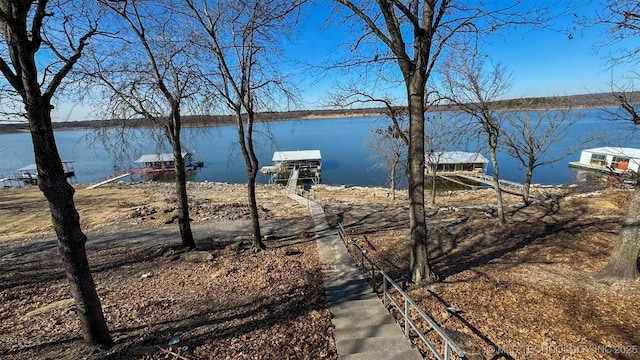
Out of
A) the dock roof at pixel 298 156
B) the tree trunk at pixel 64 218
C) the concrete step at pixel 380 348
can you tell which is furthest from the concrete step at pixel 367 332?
the dock roof at pixel 298 156

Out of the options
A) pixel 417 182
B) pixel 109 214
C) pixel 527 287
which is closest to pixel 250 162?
pixel 417 182

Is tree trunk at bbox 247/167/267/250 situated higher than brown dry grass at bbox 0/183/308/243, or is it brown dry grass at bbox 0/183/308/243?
tree trunk at bbox 247/167/267/250

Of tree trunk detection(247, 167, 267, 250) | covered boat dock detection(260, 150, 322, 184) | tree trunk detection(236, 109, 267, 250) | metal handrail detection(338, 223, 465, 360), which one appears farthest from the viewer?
covered boat dock detection(260, 150, 322, 184)

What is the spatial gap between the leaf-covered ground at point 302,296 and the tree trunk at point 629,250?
0.27 meters

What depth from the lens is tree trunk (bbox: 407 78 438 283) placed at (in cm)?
633

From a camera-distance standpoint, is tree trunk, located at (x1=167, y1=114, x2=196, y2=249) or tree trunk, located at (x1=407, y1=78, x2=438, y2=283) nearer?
tree trunk, located at (x1=407, y1=78, x2=438, y2=283)

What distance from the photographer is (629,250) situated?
22.3 feet

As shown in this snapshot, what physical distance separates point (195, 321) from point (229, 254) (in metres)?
4.18

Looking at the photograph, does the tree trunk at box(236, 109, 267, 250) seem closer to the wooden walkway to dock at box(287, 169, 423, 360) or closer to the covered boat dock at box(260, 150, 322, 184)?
the wooden walkway to dock at box(287, 169, 423, 360)

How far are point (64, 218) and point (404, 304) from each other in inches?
242

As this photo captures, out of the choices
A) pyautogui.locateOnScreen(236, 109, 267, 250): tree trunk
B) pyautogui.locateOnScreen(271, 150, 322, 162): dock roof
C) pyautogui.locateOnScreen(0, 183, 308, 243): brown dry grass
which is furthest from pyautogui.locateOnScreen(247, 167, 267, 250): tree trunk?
pyautogui.locateOnScreen(271, 150, 322, 162): dock roof

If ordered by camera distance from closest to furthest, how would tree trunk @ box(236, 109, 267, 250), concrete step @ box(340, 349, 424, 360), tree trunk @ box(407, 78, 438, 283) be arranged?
concrete step @ box(340, 349, 424, 360) < tree trunk @ box(407, 78, 438, 283) < tree trunk @ box(236, 109, 267, 250)

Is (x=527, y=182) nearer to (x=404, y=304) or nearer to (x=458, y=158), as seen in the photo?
(x=404, y=304)

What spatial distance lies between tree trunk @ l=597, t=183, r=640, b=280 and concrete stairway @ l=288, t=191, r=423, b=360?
5.35m
